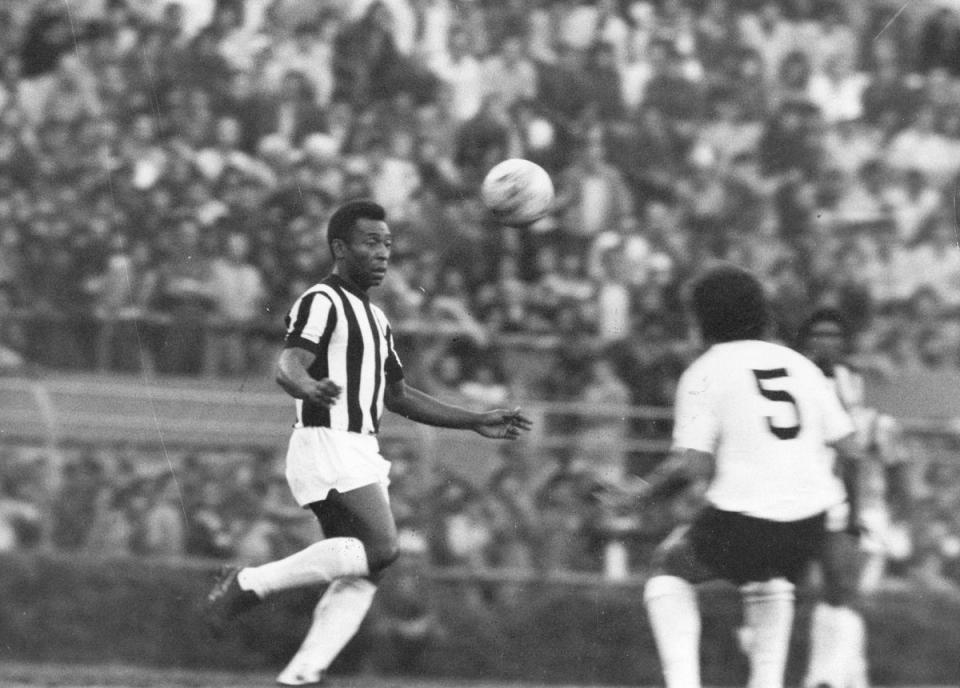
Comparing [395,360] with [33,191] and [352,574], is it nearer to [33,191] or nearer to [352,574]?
[352,574]

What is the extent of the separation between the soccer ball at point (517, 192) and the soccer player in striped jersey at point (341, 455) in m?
1.69

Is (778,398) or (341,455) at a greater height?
(778,398)

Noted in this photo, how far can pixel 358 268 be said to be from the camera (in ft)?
27.7

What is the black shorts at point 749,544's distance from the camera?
24.5ft

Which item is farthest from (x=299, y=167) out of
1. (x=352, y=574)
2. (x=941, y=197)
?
(x=352, y=574)

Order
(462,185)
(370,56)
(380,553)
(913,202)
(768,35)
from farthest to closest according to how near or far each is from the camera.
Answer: (768,35)
(913,202)
(370,56)
(462,185)
(380,553)

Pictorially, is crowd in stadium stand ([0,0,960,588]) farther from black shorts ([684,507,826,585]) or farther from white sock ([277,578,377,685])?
black shorts ([684,507,826,585])

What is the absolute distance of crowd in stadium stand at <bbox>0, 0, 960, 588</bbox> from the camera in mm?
13641

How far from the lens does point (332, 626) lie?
322 inches

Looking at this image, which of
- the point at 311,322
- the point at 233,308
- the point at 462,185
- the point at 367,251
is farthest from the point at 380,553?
the point at 462,185

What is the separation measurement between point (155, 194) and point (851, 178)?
18.6 ft

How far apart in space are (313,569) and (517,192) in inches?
110

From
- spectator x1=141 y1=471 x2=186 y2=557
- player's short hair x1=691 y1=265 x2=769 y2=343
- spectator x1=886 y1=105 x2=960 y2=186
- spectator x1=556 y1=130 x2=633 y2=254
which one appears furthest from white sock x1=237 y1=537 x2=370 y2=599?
spectator x1=886 y1=105 x2=960 y2=186

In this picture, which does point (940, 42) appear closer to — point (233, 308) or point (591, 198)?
point (591, 198)
